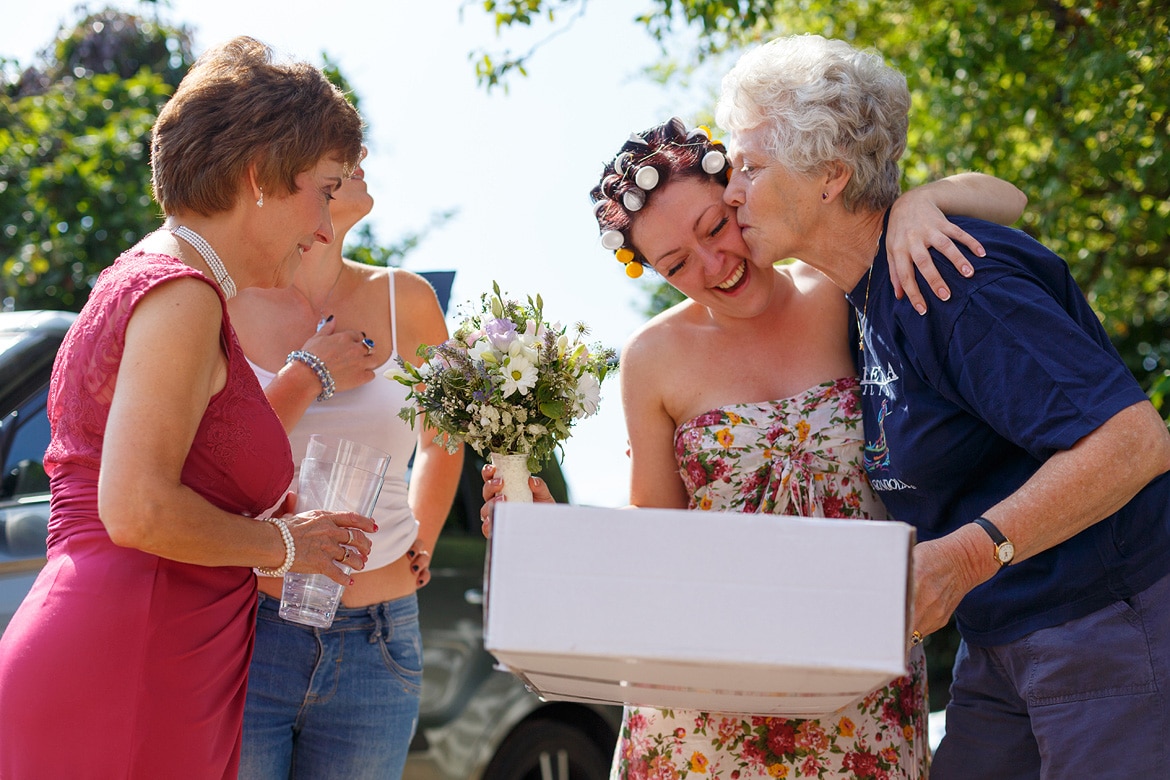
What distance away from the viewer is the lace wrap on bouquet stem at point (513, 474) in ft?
7.26

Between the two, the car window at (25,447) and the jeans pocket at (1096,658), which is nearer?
the jeans pocket at (1096,658)

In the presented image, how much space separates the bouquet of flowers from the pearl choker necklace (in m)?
0.39

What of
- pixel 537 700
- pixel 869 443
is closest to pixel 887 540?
pixel 869 443

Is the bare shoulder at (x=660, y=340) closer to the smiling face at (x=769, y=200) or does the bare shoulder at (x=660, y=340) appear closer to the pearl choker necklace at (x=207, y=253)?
the smiling face at (x=769, y=200)

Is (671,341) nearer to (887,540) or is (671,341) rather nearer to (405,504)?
(405,504)

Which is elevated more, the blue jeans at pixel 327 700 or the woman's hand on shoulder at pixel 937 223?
the woman's hand on shoulder at pixel 937 223

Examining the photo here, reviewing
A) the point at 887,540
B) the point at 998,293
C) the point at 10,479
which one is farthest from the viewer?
the point at 10,479

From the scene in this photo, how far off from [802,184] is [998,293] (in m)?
0.48

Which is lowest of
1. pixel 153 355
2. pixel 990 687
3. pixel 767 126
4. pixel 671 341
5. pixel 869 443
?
pixel 990 687

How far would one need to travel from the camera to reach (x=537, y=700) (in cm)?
418

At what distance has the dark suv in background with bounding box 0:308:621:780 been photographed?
10.5ft

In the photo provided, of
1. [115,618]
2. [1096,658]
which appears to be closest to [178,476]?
[115,618]

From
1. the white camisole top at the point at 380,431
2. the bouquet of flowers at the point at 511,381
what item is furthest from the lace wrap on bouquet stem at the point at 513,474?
the white camisole top at the point at 380,431

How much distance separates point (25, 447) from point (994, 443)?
2647mm
